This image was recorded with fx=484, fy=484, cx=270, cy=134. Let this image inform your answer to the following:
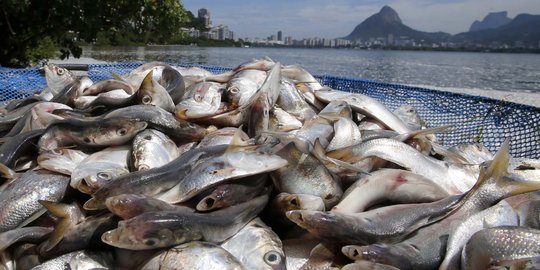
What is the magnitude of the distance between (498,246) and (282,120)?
2046mm

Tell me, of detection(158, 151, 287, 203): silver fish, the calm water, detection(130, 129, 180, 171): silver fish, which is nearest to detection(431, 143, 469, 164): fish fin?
detection(158, 151, 287, 203): silver fish

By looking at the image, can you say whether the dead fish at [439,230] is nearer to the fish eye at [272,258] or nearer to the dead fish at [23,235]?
the fish eye at [272,258]

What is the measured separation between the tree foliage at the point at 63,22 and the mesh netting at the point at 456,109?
3.40 m

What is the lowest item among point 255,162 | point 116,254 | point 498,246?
point 116,254

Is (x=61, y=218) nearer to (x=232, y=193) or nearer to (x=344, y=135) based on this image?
(x=232, y=193)

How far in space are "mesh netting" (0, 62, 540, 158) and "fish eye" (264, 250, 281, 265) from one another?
3.33 metres

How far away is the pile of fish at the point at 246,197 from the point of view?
2195mm

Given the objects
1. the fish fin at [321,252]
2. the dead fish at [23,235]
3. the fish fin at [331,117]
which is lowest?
the dead fish at [23,235]

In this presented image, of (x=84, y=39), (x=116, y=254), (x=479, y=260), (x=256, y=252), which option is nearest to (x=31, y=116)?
(x=116, y=254)

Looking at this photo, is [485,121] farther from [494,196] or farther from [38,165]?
[38,165]

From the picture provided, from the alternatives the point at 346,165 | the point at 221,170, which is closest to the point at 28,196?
the point at 221,170

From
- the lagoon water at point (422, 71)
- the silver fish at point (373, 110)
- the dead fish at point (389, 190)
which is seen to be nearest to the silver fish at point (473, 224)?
the dead fish at point (389, 190)

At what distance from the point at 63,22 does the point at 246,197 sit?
354 inches

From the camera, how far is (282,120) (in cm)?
386
